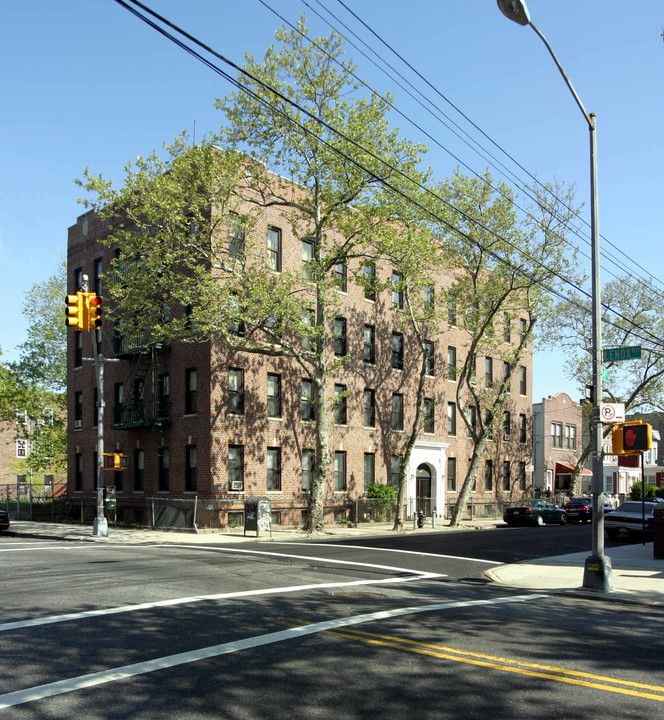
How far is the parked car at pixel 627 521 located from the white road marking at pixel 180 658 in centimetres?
1939

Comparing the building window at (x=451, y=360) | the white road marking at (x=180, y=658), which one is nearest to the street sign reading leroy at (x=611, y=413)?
the white road marking at (x=180, y=658)

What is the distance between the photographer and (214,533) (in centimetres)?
2916

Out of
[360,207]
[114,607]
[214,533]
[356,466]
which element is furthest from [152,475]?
[114,607]

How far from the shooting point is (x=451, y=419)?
45.2 meters

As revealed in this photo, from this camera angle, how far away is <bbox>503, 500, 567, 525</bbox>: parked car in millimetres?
40281

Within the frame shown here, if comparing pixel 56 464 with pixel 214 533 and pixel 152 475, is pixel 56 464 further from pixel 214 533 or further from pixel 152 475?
pixel 214 533

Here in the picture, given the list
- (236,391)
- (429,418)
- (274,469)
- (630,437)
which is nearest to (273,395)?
(236,391)

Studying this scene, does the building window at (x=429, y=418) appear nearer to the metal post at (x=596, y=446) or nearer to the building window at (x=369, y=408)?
the building window at (x=369, y=408)

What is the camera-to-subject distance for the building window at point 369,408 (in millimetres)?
38562

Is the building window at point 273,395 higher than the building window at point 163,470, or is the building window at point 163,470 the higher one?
the building window at point 273,395

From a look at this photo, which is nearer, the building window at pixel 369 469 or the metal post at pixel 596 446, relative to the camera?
the metal post at pixel 596 446

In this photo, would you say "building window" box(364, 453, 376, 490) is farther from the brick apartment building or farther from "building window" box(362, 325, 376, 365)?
"building window" box(362, 325, 376, 365)

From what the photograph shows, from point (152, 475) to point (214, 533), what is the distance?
5784 millimetres

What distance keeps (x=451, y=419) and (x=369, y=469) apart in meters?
8.68
